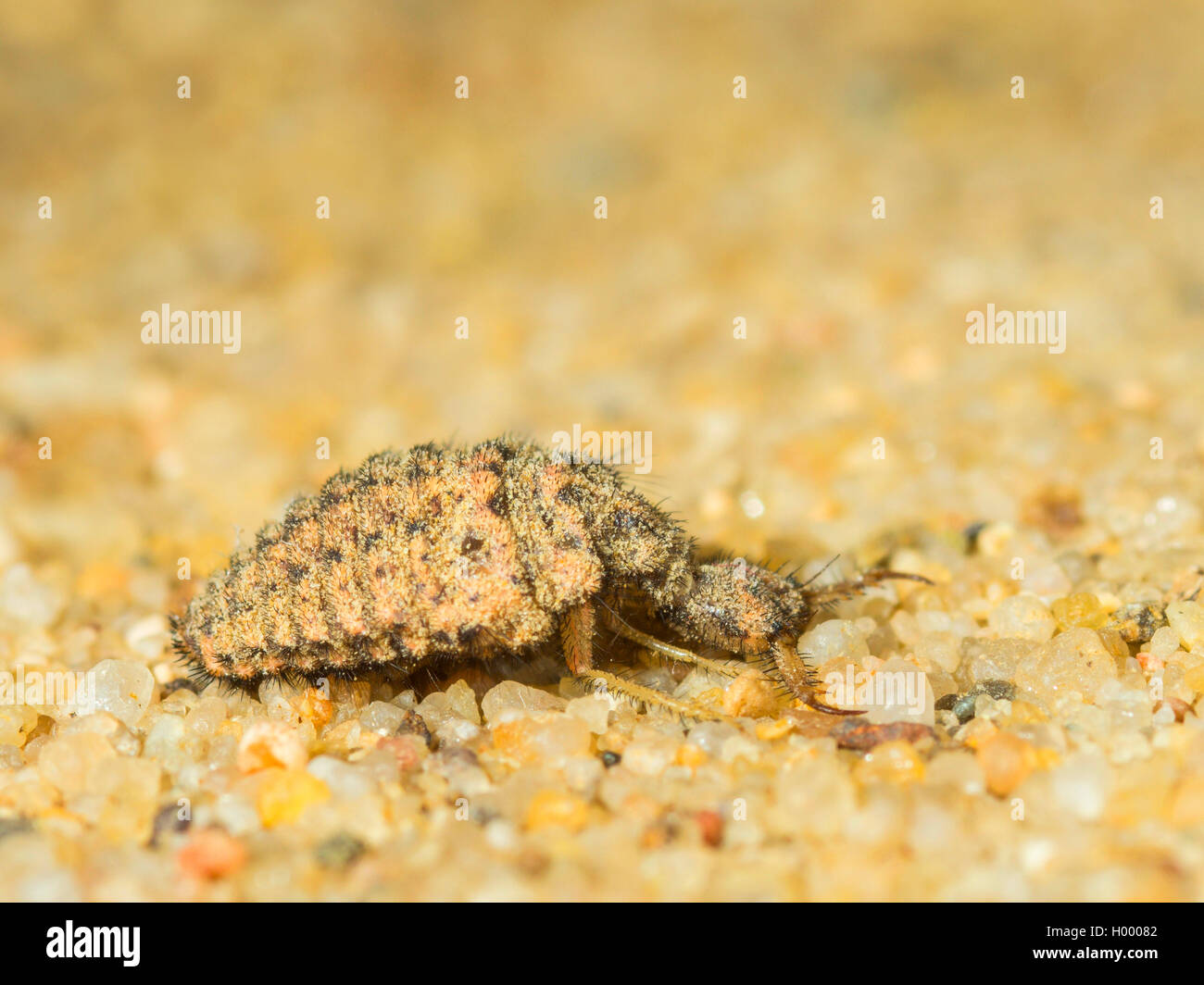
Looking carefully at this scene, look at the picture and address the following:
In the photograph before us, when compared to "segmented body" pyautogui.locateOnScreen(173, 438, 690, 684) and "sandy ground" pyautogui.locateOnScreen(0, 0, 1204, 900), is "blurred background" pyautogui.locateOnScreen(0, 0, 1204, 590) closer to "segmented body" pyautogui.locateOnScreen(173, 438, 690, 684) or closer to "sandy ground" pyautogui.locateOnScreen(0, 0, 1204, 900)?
"sandy ground" pyautogui.locateOnScreen(0, 0, 1204, 900)

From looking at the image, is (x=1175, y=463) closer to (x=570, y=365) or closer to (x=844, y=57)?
(x=570, y=365)

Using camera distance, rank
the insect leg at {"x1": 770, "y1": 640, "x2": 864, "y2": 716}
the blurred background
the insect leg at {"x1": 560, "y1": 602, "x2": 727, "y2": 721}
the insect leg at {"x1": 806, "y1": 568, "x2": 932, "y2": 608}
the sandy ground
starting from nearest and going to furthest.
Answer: the sandy ground, the insect leg at {"x1": 770, "y1": 640, "x2": 864, "y2": 716}, the insect leg at {"x1": 560, "y1": 602, "x2": 727, "y2": 721}, the insect leg at {"x1": 806, "y1": 568, "x2": 932, "y2": 608}, the blurred background

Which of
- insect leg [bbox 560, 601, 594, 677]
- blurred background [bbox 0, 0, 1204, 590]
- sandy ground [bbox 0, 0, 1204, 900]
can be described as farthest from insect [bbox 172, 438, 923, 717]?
blurred background [bbox 0, 0, 1204, 590]

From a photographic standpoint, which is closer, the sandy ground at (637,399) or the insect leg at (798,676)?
the sandy ground at (637,399)

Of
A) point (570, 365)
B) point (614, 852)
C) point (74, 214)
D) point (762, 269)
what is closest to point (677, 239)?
point (762, 269)

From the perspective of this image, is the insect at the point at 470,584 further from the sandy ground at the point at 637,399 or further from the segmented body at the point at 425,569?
the sandy ground at the point at 637,399

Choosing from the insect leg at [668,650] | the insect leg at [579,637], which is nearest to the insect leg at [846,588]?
the insect leg at [668,650]
